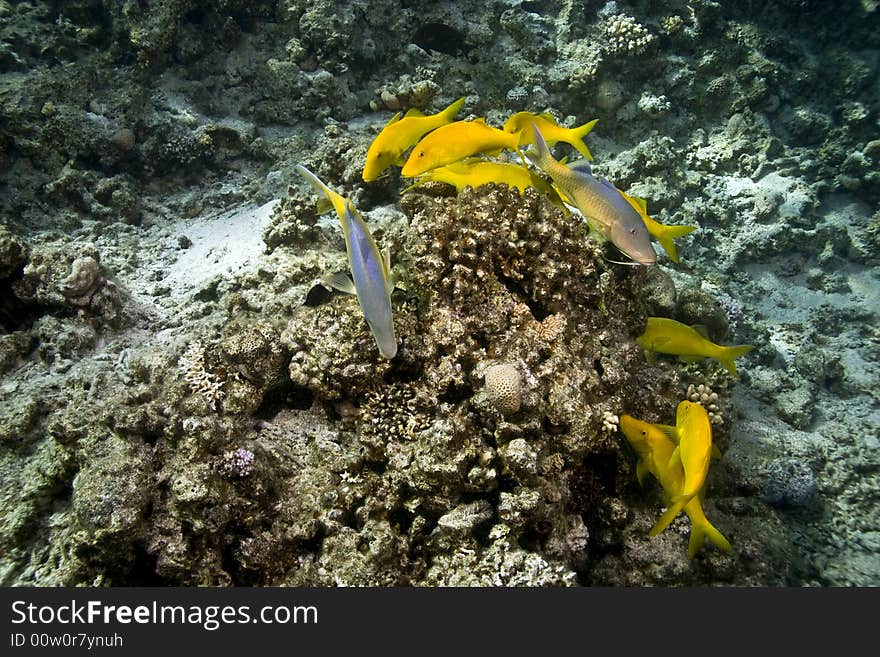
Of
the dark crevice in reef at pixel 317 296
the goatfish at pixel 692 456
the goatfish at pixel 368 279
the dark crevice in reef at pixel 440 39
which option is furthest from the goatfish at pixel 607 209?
the dark crevice in reef at pixel 440 39

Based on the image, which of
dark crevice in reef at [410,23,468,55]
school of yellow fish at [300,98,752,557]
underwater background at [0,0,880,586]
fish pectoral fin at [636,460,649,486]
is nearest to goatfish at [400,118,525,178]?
school of yellow fish at [300,98,752,557]

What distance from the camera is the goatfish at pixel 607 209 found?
8.21ft

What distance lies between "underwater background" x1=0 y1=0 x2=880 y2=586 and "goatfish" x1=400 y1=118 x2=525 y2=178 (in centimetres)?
40

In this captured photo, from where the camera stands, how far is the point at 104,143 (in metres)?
6.52

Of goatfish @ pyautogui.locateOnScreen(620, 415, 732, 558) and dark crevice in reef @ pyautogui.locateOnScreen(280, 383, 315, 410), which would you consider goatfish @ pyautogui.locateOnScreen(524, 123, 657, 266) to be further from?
dark crevice in reef @ pyautogui.locateOnScreen(280, 383, 315, 410)

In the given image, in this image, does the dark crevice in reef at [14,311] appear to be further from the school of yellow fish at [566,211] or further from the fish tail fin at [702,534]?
the fish tail fin at [702,534]

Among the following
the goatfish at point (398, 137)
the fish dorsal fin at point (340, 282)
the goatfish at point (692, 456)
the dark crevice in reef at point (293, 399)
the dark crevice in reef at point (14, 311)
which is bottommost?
the goatfish at point (692, 456)

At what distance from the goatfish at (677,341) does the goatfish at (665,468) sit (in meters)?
1.00

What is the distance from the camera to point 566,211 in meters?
3.53

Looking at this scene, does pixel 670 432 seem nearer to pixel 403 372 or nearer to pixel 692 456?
pixel 692 456

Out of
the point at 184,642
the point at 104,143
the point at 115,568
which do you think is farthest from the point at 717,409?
the point at 104,143

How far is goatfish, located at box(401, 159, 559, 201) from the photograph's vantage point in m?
3.30

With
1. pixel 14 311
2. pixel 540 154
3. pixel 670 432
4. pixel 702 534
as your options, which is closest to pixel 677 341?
pixel 670 432

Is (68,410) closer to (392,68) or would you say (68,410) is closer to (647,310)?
(647,310)
